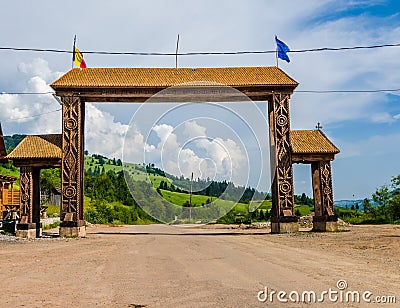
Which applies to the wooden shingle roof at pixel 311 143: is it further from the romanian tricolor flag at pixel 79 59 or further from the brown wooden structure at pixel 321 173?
the romanian tricolor flag at pixel 79 59

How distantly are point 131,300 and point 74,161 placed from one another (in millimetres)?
20968

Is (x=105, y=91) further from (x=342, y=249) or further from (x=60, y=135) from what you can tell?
(x=342, y=249)

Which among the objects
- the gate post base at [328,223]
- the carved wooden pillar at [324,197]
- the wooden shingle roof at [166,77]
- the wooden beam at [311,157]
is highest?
the wooden shingle roof at [166,77]

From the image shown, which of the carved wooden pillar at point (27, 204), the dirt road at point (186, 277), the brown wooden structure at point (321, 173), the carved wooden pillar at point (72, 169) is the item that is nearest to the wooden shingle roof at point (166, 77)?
the carved wooden pillar at point (72, 169)

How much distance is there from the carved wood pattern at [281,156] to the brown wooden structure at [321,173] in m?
0.65

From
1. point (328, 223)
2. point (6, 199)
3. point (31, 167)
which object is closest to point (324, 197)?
point (328, 223)

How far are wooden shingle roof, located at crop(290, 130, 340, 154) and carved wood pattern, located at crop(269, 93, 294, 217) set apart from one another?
28.7 inches

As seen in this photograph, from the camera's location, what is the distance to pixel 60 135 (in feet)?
94.1

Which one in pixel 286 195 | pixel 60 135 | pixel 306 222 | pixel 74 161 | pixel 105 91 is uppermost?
pixel 105 91

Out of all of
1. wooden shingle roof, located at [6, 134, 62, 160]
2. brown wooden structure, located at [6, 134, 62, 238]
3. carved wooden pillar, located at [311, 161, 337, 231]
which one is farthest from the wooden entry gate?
carved wooden pillar, located at [311, 161, 337, 231]

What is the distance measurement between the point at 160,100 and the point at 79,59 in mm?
6199

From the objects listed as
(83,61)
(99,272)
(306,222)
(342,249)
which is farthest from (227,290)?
(306,222)

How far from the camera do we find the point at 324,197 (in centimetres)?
2803

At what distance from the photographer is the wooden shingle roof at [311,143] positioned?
28203 mm
